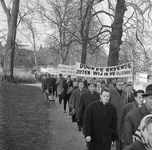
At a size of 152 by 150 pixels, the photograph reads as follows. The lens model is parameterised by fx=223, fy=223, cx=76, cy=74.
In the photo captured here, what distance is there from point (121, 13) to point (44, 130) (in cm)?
658

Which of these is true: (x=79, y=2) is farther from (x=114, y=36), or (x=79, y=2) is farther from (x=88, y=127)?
(x=88, y=127)

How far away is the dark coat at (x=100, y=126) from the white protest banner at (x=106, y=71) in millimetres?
3397

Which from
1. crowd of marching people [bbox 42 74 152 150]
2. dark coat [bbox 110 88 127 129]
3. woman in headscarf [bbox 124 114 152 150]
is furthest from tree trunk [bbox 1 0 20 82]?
woman in headscarf [bbox 124 114 152 150]

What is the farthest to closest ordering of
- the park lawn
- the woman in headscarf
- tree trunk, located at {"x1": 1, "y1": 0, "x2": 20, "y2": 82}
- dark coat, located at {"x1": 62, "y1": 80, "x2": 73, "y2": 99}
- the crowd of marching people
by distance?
tree trunk, located at {"x1": 1, "y1": 0, "x2": 20, "y2": 82}
dark coat, located at {"x1": 62, "y1": 80, "x2": 73, "y2": 99}
the park lawn
the crowd of marching people
the woman in headscarf

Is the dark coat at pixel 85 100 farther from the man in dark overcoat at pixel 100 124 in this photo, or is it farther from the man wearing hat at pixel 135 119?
the man wearing hat at pixel 135 119

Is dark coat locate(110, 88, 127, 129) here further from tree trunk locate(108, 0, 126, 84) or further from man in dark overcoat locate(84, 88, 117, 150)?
tree trunk locate(108, 0, 126, 84)

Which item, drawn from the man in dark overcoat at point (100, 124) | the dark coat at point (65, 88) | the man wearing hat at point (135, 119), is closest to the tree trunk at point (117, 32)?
the dark coat at point (65, 88)

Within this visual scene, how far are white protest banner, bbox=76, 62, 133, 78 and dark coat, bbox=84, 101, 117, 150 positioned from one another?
3.40m

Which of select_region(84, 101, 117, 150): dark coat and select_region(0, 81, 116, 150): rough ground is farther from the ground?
select_region(84, 101, 117, 150): dark coat

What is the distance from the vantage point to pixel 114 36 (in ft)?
35.0

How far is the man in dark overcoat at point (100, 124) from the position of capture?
414cm

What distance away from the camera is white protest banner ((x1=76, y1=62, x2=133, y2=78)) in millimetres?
7582

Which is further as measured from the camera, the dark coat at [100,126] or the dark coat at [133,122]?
the dark coat at [100,126]

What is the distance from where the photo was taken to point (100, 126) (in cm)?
416
